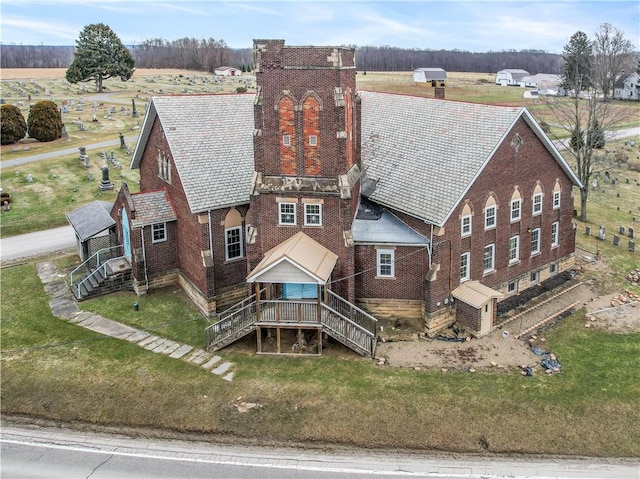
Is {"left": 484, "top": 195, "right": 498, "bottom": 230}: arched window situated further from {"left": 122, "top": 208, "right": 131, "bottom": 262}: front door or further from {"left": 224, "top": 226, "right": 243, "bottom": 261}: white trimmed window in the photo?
{"left": 122, "top": 208, "right": 131, "bottom": 262}: front door

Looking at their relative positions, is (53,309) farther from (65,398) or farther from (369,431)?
(369,431)

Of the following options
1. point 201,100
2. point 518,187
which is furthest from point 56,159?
point 518,187

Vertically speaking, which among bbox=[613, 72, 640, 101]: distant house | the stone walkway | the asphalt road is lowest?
the asphalt road

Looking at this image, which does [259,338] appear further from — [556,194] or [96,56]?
[96,56]

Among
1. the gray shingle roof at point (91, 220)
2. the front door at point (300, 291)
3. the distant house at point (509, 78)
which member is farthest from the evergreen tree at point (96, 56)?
the distant house at point (509, 78)

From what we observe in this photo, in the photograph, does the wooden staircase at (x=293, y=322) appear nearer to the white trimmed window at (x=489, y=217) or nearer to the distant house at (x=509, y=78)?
the white trimmed window at (x=489, y=217)

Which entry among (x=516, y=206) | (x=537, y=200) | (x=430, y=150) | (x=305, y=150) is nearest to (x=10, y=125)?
(x=305, y=150)

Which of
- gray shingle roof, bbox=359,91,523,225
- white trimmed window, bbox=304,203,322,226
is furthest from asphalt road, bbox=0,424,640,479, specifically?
gray shingle roof, bbox=359,91,523,225
